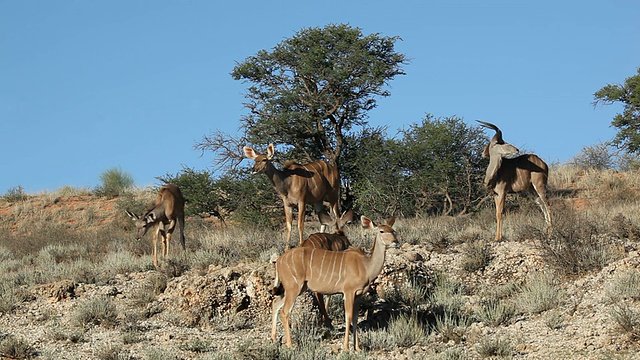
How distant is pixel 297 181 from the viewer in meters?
16.9

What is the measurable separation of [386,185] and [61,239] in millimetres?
8491

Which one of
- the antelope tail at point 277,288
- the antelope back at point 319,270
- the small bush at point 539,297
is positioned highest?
the antelope back at point 319,270

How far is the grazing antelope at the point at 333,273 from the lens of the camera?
35.0 feet

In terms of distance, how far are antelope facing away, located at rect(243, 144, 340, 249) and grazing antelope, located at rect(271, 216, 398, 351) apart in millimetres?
5381

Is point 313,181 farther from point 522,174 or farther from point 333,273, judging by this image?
point 333,273

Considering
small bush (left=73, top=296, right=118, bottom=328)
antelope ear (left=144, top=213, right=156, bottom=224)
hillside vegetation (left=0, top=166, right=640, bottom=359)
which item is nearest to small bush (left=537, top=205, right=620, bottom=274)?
hillside vegetation (left=0, top=166, right=640, bottom=359)

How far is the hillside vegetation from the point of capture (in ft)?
35.0

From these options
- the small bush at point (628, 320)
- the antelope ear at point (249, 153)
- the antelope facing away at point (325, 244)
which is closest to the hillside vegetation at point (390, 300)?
the small bush at point (628, 320)

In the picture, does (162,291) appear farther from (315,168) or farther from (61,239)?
(61,239)

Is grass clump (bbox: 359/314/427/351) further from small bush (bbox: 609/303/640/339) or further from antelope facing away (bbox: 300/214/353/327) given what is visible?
small bush (bbox: 609/303/640/339)

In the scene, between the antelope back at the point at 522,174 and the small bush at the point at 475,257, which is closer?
the small bush at the point at 475,257

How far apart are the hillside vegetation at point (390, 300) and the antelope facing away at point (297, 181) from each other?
35.0 inches

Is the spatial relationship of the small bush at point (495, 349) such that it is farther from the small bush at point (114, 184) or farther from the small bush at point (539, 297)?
the small bush at point (114, 184)

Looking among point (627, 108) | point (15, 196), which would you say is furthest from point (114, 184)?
point (627, 108)
